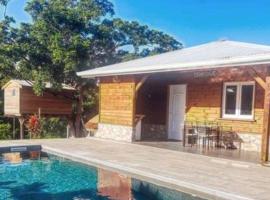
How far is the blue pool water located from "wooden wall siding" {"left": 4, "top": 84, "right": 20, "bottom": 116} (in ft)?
33.1

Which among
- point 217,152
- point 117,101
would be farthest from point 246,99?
point 117,101

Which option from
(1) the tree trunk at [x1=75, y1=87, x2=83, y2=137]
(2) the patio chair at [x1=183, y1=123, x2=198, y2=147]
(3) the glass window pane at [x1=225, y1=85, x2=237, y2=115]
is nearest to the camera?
(3) the glass window pane at [x1=225, y1=85, x2=237, y2=115]

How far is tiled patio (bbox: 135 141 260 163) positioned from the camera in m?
10.4

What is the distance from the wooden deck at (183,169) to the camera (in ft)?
22.0

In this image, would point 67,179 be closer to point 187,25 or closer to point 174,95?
point 174,95

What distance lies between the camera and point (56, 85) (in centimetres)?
2067

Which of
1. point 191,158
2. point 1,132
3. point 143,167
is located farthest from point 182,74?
point 1,132

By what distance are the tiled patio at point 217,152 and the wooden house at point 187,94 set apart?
0.74 metres

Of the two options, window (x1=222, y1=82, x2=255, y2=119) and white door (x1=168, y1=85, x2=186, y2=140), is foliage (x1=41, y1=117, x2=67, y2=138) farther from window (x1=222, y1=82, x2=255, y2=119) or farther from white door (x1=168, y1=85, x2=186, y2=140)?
window (x1=222, y1=82, x2=255, y2=119)

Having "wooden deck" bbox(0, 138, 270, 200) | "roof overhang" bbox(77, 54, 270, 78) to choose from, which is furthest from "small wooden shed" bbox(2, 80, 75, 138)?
"wooden deck" bbox(0, 138, 270, 200)

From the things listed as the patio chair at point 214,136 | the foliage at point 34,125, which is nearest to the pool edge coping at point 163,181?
the patio chair at point 214,136

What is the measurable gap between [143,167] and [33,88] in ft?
41.9

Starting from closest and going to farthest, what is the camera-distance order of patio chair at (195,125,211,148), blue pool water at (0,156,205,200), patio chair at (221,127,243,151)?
blue pool water at (0,156,205,200) < patio chair at (195,125,211,148) < patio chair at (221,127,243,151)

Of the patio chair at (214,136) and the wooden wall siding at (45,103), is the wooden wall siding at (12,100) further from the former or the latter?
the patio chair at (214,136)
